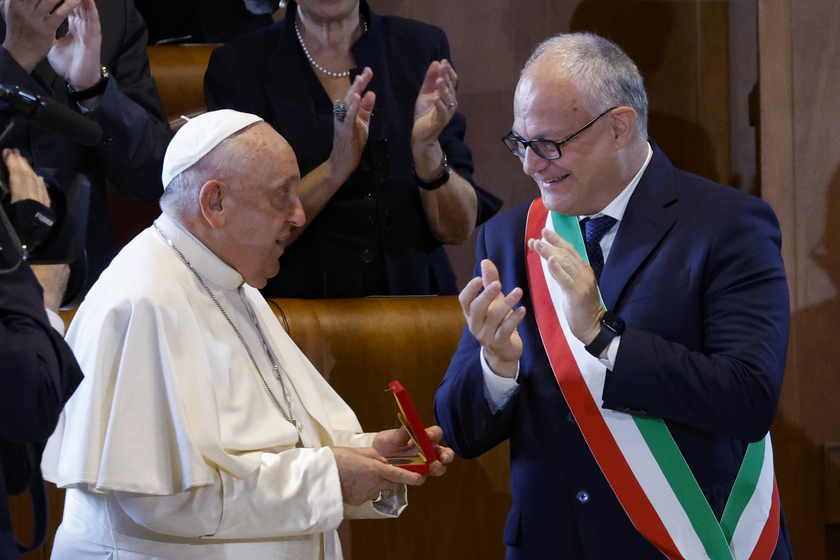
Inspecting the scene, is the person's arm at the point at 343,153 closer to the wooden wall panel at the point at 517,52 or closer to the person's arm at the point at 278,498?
the person's arm at the point at 278,498

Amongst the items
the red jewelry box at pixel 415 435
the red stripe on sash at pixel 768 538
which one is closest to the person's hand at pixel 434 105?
the red jewelry box at pixel 415 435

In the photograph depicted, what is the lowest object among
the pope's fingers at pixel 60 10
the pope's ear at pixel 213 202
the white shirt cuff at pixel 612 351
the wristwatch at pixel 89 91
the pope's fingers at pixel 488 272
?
the white shirt cuff at pixel 612 351

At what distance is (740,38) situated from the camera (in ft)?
14.8

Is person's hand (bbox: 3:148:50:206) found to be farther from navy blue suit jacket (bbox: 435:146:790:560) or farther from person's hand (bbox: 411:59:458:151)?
person's hand (bbox: 411:59:458:151)

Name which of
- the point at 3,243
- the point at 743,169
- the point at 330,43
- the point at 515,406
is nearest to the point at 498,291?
the point at 515,406

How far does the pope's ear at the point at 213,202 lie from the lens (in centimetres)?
251

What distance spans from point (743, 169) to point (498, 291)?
245 centimetres

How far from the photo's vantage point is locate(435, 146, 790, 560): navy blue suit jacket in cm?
233

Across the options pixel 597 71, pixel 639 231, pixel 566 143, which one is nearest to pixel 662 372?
pixel 639 231

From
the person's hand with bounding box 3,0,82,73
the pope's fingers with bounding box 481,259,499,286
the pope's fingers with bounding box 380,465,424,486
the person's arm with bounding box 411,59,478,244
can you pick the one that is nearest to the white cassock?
the pope's fingers with bounding box 380,465,424,486

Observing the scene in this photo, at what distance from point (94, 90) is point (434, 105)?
3.39 ft

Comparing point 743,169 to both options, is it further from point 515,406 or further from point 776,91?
point 515,406

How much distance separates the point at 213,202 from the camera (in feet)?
8.31

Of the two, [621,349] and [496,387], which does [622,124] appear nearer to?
[621,349]
